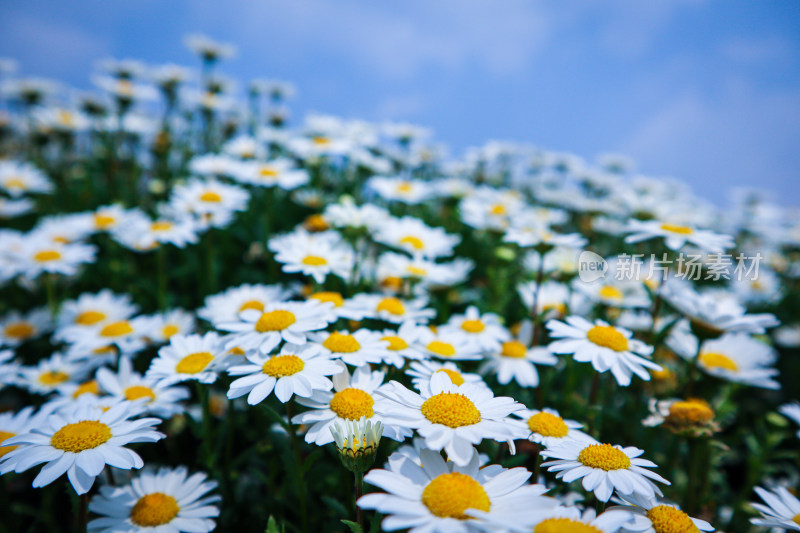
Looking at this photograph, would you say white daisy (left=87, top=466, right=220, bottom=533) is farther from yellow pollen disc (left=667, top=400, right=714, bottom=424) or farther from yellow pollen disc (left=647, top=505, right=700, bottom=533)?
yellow pollen disc (left=667, top=400, right=714, bottom=424)

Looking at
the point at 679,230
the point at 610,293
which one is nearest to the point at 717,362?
the point at 610,293

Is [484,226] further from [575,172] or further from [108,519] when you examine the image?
[575,172]

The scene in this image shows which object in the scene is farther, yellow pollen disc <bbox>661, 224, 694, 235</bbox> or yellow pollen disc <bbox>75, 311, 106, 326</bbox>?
yellow pollen disc <bbox>75, 311, 106, 326</bbox>

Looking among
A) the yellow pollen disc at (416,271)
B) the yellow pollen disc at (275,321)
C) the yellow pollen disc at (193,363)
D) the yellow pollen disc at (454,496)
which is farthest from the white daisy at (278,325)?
the yellow pollen disc at (416,271)

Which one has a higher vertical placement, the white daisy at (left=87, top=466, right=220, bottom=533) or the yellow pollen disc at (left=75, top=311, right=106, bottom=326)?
the yellow pollen disc at (left=75, top=311, right=106, bottom=326)

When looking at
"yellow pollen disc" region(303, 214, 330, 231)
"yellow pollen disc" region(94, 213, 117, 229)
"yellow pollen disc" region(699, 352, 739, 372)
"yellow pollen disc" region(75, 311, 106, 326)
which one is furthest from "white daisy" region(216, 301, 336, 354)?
"yellow pollen disc" region(94, 213, 117, 229)

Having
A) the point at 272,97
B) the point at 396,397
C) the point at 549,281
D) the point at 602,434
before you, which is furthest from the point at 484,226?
the point at 272,97

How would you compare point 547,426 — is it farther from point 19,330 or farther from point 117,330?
point 19,330
